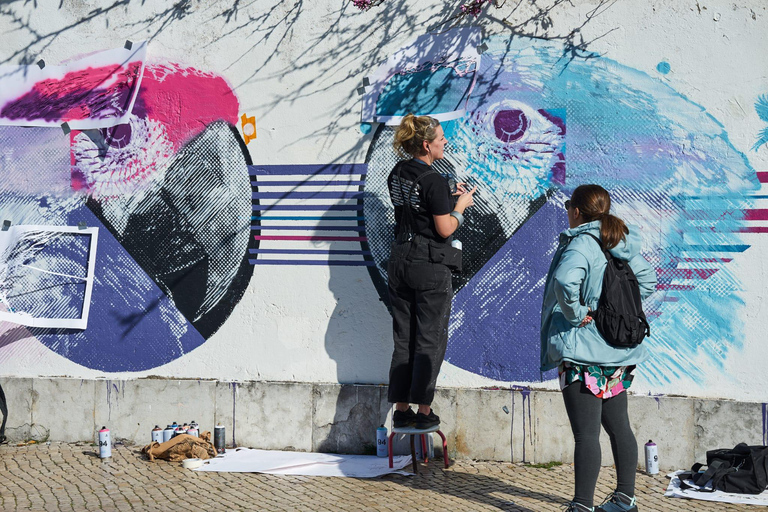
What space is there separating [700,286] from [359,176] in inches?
98.4

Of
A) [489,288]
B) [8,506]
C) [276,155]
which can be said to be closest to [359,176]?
[276,155]

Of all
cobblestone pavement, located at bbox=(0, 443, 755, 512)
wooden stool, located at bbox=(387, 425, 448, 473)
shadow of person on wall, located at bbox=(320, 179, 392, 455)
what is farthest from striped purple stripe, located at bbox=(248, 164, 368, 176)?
cobblestone pavement, located at bbox=(0, 443, 755, 512)

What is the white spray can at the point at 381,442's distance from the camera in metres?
6.22

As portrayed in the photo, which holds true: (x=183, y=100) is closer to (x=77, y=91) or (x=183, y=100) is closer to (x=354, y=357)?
(x=77, y=91)

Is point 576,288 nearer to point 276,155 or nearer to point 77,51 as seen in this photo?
point 276,155

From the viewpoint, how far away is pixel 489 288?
20.3 ft

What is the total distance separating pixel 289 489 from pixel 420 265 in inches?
66.0

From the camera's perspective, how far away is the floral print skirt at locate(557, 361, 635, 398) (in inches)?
180

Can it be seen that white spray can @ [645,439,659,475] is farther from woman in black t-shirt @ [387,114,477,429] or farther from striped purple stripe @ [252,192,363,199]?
striped purple stripe @ [252,192,363,199]

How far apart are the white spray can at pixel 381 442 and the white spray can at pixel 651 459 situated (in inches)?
70.8

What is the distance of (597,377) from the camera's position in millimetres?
4586

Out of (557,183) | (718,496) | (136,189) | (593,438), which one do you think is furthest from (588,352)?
(136,189)

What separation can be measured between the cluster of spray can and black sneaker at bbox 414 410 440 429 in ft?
5.74

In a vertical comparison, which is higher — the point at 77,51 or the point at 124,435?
the point at 77,51
